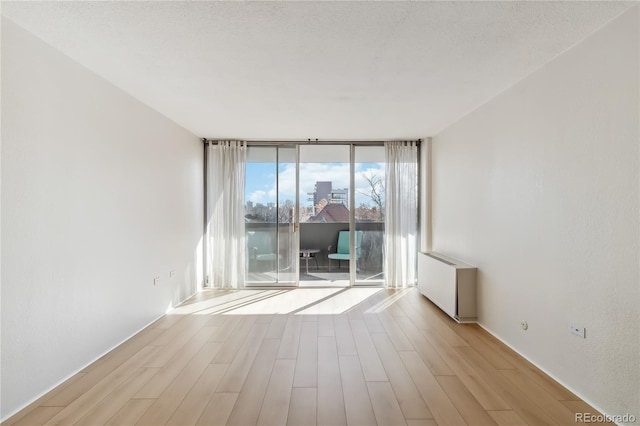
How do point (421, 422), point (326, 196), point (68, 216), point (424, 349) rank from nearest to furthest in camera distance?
1. point (421, 422)
2. point (68, 216)
3. point (424, 349)
4. point (326, 196)

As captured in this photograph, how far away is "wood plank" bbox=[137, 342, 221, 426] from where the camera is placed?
196 cm

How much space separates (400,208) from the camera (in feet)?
17.0

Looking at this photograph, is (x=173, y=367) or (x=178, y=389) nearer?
(x=178, y=389)

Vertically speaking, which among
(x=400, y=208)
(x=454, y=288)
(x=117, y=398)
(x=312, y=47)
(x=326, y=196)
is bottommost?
(x=117, y=398)

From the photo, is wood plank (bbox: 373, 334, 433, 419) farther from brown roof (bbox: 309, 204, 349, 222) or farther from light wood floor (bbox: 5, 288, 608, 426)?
brown roof (bbox: 309, 204, 349, 222)

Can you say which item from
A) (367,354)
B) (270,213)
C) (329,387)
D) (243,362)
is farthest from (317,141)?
(329,387)

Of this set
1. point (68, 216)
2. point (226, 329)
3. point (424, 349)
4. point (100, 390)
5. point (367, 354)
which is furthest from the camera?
point (226, 329)

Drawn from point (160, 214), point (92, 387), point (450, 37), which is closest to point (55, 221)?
point (92, 387)

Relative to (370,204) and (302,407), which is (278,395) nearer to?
A: (302,407)

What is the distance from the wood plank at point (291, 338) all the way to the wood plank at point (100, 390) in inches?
46.0

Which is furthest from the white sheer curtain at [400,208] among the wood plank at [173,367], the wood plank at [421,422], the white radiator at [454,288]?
the wood plank at [421,422]

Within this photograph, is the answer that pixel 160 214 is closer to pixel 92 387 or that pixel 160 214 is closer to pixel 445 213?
pixel 92 387

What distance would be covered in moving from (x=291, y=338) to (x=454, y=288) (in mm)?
1910

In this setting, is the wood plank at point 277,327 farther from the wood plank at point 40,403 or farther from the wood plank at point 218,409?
the wood plank at point 40,403
